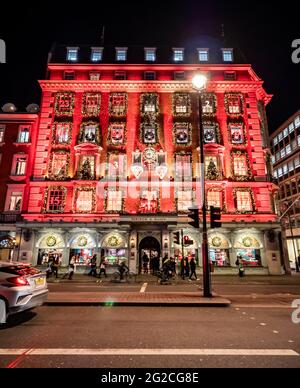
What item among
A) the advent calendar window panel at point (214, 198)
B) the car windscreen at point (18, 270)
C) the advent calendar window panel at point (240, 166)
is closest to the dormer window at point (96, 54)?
the advent calendar window panel at point (240, 166)

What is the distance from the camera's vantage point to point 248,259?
24609mm

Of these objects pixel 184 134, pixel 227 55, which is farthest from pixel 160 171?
pixel 227 55

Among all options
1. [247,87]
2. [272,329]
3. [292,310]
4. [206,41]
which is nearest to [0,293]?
[272,329]

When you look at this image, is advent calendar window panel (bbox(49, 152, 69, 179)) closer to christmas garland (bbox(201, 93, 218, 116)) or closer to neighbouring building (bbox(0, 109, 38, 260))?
neighbouring building (bbox(0, 109, 38, 260))

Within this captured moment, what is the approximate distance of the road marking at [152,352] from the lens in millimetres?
4508

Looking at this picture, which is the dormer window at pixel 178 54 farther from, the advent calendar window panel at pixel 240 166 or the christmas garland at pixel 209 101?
the advent calendar window panel at pixel 240 166

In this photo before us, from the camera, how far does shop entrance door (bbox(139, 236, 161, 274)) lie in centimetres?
2489

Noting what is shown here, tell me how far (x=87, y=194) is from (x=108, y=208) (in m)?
2.69

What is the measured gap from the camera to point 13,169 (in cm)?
2667

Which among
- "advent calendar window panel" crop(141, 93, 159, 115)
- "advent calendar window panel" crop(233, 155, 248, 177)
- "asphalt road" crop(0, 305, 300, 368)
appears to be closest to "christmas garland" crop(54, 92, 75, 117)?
"advent calendar window panel" crop(141, 93, 159, 115)

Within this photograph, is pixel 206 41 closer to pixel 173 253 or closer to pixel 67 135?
pixel 67 135

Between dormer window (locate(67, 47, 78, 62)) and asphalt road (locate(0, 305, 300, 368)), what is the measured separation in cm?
3189

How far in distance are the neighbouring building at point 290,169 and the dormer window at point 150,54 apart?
32.7m
